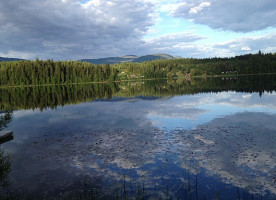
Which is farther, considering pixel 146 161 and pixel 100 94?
pixel 100 94

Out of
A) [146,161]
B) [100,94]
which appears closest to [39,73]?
[100,94]

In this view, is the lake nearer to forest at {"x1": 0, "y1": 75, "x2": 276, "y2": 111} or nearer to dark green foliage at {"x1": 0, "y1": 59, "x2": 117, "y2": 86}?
forest at {"x1": 0, "y1": 75, "x2": 276, "y2": 111}

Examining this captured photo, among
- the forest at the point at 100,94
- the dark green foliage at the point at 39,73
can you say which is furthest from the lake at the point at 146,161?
the dark green foliage at the point at 39,73

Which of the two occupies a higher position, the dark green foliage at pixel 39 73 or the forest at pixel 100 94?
the dark green foliage at pixel 39 73

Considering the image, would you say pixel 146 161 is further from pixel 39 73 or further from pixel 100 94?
pixel 39 73

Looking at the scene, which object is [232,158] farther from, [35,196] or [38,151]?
[38,151]

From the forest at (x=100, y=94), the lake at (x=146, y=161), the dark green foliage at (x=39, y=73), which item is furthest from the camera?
the dark green foliage at (x=39, y=73)

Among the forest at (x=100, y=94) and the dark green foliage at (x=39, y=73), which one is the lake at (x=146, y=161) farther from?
the dark green foliage at (x=39, y=73)

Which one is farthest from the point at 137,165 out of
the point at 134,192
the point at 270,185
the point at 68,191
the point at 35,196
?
the point at 270,185

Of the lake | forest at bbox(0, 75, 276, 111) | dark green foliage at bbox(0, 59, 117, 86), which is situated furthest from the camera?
dark green foliage at bbox(0, 59, 117, 86)

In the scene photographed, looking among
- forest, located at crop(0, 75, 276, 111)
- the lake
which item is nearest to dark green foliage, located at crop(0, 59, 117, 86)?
forest, located at crop(0, 75, 276, 111)

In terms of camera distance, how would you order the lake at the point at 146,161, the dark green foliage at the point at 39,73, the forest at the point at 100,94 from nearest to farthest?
the lake at the point at 146,161
the forest at the point at 100,94
the dark green foliage at the point at 39,73

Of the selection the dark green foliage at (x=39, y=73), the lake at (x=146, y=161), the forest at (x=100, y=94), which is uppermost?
the dark green foliage at (x=39, y=73)

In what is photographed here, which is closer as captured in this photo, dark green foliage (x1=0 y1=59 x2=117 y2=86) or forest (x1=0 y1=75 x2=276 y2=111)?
forest (x1=0 y1=75 x2=276 y2=111)
